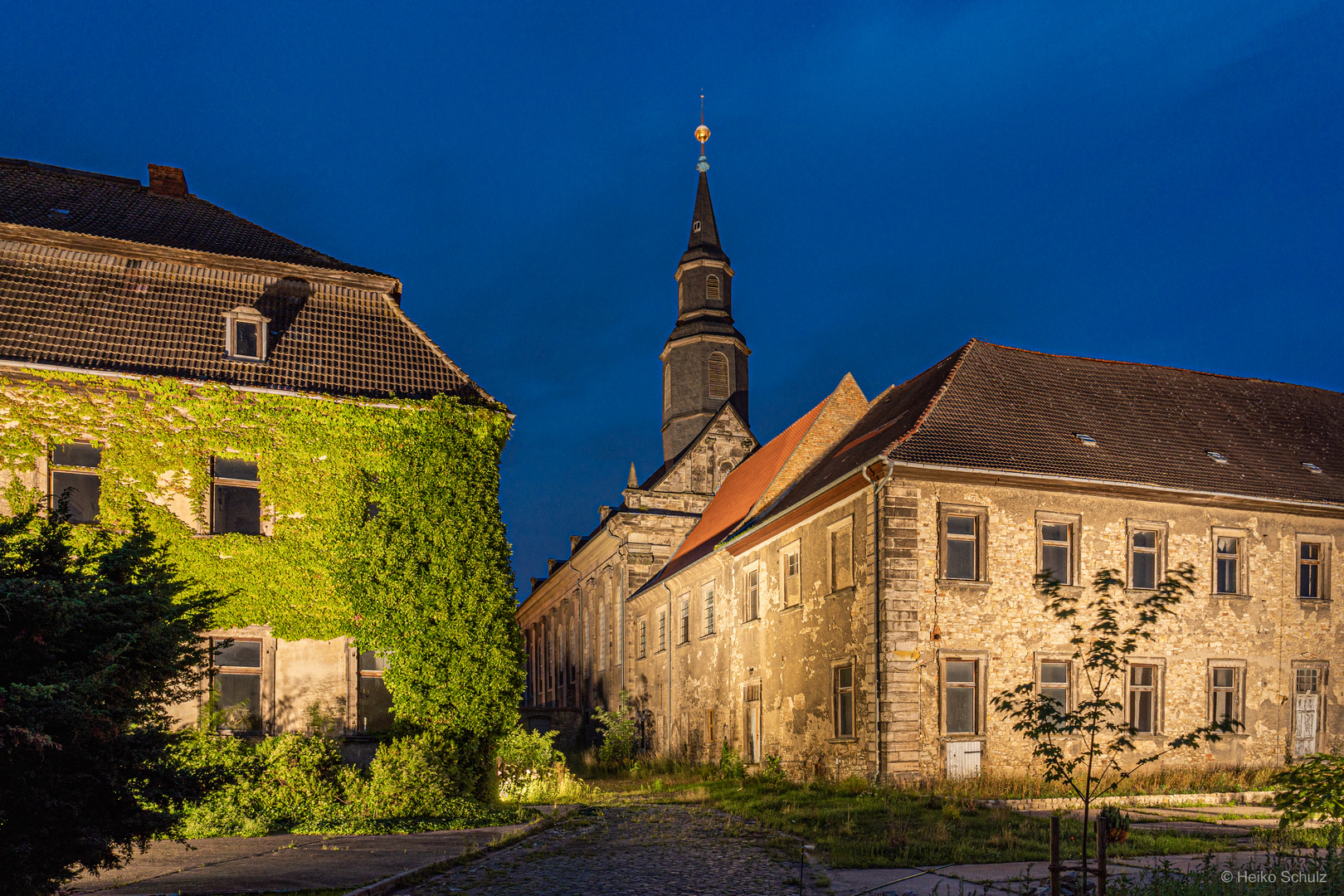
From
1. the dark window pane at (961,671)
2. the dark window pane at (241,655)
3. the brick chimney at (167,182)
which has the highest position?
the brick chimney at (167,182)

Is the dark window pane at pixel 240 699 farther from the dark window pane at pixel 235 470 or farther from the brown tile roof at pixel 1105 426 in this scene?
the brown tile roof at pixel 1105 426

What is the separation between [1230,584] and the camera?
21031 millimetres

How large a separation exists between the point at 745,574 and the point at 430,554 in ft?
32.1

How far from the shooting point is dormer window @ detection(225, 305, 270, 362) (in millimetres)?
18547

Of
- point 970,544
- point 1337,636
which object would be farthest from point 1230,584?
point 970,544

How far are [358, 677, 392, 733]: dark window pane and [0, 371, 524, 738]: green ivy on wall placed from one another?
1.26 ft

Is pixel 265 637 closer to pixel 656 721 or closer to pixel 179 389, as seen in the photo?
pixel 179 389

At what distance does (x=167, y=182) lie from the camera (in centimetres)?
2244

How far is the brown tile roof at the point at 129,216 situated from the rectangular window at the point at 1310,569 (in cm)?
2022

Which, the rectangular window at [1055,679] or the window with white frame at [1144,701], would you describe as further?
the window with white frame at [1144,701]

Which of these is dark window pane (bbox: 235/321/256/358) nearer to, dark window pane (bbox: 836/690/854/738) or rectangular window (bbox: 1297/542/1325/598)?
dark window pane (bbox: 836/690/854/738)

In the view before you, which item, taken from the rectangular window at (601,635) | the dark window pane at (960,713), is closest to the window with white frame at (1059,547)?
the dark window pane at (960,713)

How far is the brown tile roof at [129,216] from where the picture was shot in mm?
19484

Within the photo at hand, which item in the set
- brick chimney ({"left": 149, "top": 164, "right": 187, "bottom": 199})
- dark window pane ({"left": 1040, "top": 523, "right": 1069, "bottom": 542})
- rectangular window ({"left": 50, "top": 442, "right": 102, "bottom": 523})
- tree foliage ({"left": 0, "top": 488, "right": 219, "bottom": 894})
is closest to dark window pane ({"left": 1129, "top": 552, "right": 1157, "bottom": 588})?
dark window pane ({"left": 1040, "top": 523, "right": 1069, "bottom": 542})
